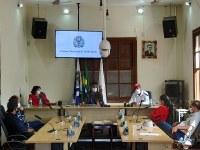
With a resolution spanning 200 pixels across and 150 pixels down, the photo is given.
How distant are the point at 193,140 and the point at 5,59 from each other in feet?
14.2

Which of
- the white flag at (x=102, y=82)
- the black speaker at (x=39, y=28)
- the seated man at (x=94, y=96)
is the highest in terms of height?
the black speaker at (x=39, y=28)

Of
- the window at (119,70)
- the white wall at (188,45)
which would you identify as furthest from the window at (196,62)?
the window at (119,70)

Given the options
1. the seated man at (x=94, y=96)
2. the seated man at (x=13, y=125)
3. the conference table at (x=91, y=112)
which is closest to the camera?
the seated man at (x=13, y=125)

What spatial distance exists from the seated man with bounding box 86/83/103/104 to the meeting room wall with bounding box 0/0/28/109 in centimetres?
180

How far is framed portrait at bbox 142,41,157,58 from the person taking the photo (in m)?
10.4

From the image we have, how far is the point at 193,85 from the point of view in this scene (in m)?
8.98

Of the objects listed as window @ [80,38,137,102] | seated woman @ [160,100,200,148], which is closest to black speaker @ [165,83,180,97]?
window @ [80,38,137,102]

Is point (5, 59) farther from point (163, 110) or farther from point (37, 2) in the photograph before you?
point (163, 110)

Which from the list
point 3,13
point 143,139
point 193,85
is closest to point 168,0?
point 193,85

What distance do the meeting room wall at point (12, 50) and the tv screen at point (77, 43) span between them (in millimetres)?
988

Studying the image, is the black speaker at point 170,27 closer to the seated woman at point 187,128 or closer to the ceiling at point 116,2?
the ceiling at point 116,2

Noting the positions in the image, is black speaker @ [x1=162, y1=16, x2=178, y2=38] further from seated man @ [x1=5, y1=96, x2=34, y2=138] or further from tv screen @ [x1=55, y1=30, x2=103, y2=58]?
seated man @ [x1=5, y1=96, x2=34, y2=138]

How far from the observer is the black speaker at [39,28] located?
995 centimetres

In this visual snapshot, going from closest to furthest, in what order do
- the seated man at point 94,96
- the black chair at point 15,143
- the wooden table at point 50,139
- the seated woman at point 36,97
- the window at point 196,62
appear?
1. the wooden table at point 50,139
2. the black chair at point 15,143
3. the window at point 196,62
4. the seated woman at point 36,97
5. the seated man at point 94,96
